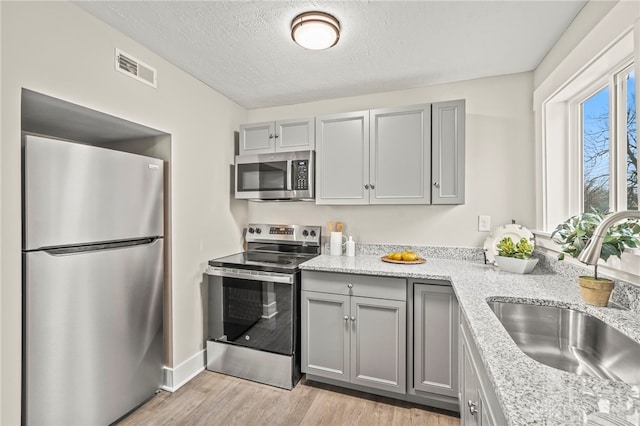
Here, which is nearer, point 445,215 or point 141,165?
point 141,165

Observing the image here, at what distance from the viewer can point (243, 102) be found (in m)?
2.77

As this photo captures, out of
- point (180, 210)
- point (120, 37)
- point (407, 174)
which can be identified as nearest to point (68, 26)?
point (120, 37)

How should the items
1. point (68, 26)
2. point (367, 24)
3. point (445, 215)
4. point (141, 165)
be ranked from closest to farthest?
point (68, 26), point (367, 24), point (141, 165), point (445, 215)

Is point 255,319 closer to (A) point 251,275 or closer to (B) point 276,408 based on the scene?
(A) point 251,275

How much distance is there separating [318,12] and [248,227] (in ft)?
6.44

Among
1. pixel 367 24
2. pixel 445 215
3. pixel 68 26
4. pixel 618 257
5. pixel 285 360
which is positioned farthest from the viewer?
pixel 445 215

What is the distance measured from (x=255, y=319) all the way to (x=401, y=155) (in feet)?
5.40

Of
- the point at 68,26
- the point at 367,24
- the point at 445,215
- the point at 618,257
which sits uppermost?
the point at 367,24

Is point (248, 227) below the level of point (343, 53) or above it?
below

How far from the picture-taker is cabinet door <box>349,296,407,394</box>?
1.89 m

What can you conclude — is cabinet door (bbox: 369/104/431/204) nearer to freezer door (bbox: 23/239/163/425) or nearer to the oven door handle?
the oven door handle

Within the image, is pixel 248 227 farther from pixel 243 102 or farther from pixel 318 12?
pixel 318 12

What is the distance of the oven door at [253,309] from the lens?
82.4 inches

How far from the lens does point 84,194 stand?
5.00 feet
